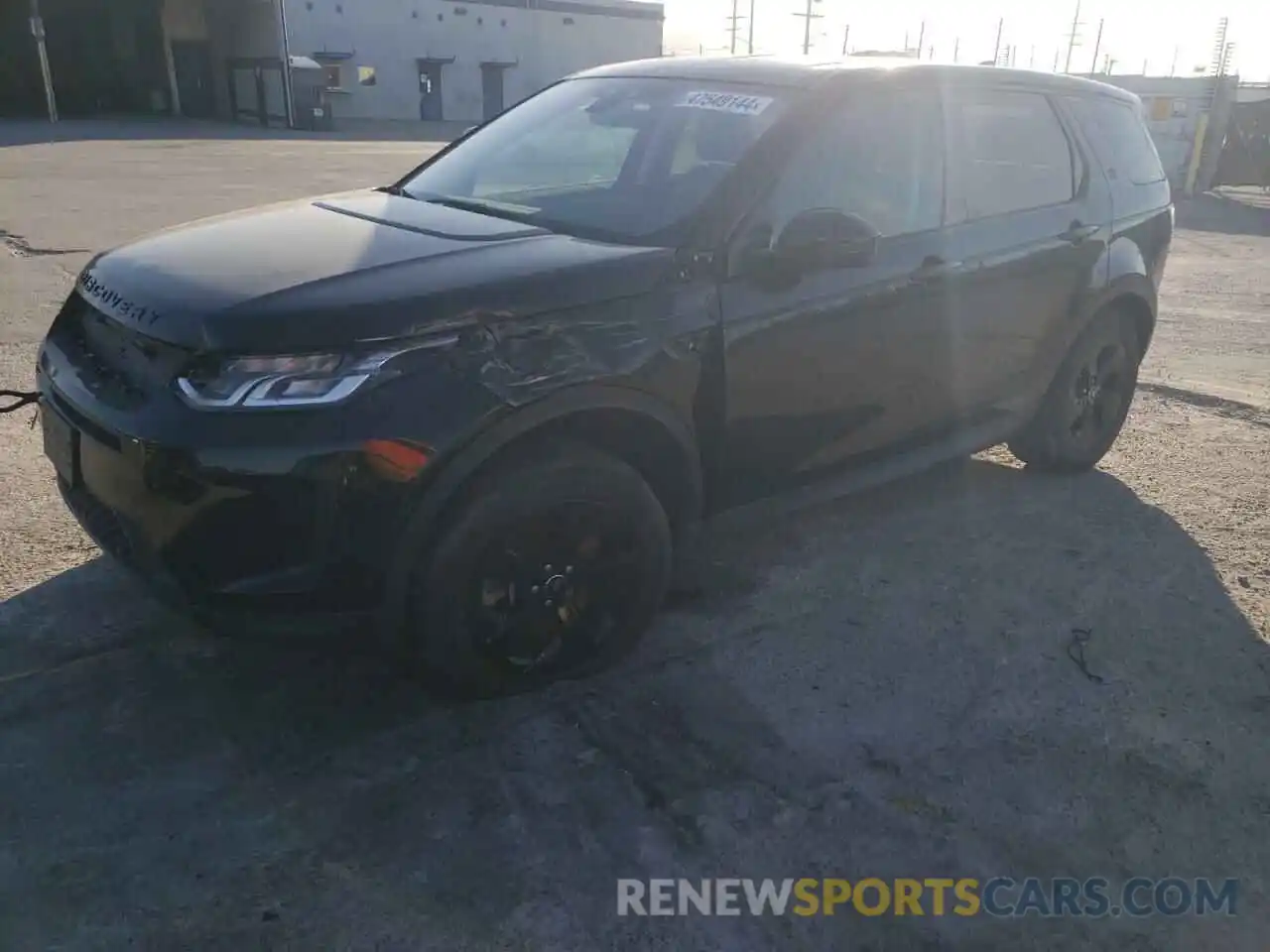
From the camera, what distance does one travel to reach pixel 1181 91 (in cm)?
2166

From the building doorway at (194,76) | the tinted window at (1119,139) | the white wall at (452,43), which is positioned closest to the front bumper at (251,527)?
the tinted window at (1119,139)

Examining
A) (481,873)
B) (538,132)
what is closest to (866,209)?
(538,132)

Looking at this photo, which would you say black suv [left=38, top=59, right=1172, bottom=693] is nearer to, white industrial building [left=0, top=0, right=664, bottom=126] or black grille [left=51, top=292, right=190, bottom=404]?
black grille [left=51, top=292, right=190, bottom=404]

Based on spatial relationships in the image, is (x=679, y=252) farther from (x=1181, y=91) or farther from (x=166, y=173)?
(x=1181, y=91)

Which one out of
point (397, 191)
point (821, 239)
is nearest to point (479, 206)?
A: point (397, 191)

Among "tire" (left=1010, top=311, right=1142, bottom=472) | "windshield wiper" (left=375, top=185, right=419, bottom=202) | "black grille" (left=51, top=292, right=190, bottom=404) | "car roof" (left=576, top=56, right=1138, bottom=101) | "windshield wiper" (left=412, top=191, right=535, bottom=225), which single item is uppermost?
"car roof" (left=576, top=56, right=1138, bottom=101)

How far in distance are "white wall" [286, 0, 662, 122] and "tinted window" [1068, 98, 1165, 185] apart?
128ft

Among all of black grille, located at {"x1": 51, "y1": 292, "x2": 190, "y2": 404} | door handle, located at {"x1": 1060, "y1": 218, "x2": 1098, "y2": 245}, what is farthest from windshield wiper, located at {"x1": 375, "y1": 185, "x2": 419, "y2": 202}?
door handle, located at {"x1": 1060, "y1": 218, "x2": 1098, "y2": 245}

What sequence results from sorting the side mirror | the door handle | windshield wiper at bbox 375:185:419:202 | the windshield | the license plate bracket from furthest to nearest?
the door handle → windshield wiper at bbox 375:185:419:202 → the windshield → the side mirror → the license plate bracket

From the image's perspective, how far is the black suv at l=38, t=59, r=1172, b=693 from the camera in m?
2.51

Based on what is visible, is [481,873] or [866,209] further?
[866,209]

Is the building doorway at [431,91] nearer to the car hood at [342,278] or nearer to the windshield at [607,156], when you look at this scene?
the windshield at [607,156]

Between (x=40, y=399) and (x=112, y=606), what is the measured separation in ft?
2.41

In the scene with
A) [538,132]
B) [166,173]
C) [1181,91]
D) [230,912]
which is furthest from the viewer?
[1181,91]
